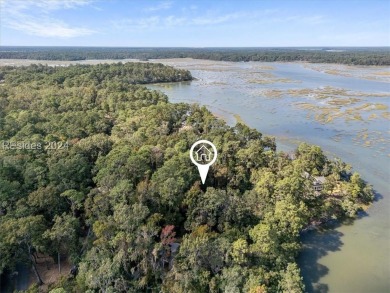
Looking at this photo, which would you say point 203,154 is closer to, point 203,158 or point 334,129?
point 203,158

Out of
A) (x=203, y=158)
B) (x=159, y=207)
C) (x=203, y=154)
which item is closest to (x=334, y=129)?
(x=203, y=154)

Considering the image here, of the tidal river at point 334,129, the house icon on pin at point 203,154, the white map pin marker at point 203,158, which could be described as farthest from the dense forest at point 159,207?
the tidal river at point 334,129

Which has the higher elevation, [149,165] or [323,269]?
[149,165]

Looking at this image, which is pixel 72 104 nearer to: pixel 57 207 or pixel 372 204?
pixel 57 207

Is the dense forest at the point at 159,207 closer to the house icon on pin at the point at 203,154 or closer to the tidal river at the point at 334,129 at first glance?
the house icon on pin at the point at 203,154

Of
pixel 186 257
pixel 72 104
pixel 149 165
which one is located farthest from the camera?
pixel 72 104

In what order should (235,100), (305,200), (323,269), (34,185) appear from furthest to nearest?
1. (235,100)
2. (305,200)
3. (34,185)
4. (323,269)

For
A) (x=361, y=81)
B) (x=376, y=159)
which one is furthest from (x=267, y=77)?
(x=376, y=159)
